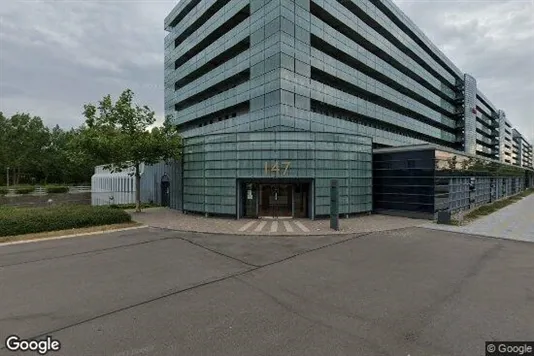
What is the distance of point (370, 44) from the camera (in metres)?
35.9

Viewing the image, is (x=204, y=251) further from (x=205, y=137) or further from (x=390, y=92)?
Result: (x=390, y=92)

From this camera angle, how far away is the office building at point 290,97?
21203mm

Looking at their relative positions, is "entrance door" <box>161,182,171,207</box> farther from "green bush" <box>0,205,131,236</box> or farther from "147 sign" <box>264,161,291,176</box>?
"147 sign" <box>264,161,291,176</box>

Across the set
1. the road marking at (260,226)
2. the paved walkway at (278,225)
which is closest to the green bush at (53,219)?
the paved walkway at (278,225)

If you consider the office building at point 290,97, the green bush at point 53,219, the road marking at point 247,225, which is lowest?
the road marking at point 247,225

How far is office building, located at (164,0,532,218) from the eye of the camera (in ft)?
69.6

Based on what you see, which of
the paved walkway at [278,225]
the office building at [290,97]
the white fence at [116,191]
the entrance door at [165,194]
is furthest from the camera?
the white fence at [116,191]

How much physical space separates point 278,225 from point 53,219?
41.0 ft

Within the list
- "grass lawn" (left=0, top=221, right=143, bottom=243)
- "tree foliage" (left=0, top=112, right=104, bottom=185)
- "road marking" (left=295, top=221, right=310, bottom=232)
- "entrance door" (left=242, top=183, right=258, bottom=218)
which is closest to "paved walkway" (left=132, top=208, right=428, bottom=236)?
"road marking" (left=295, top=221, right=310, bottom=232)

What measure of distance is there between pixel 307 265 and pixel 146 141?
56.8 feet

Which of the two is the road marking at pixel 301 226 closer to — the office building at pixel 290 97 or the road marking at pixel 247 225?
the office building at pixel 290 97

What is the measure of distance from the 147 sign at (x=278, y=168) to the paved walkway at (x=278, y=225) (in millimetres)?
3330

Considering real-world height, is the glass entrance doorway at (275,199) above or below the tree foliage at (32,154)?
below

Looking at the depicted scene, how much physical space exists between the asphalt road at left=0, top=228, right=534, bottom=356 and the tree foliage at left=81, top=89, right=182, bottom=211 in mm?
11166
